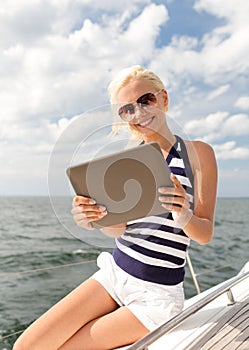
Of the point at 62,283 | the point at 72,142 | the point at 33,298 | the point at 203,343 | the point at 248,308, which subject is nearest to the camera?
the point at 72,142

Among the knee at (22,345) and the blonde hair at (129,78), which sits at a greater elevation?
the blonde hair at (129,78)

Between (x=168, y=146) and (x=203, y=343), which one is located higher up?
(x=168, y=146)

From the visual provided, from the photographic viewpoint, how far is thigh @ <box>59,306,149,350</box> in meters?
1.09

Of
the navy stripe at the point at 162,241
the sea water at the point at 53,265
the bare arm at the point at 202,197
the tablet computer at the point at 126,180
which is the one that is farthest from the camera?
the sea water at the point at 53,265

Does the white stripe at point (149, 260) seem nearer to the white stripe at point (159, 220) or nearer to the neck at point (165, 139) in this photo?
the white stripe at point (159, 220)

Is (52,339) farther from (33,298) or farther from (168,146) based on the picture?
(33,298)

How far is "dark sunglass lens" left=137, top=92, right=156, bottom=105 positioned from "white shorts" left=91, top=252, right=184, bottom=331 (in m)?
0.49

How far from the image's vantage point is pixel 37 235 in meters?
12.2

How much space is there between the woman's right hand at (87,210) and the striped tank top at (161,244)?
177 millimetres

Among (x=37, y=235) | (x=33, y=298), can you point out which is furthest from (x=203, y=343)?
(x=37, y=235)

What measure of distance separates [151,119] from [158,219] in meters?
0.29

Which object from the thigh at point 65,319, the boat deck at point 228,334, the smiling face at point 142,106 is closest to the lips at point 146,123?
the smiling face at point 142,106

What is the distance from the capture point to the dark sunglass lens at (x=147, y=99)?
1.12 meters

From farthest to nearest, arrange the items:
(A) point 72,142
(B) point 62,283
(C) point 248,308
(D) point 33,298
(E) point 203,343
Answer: (B) point 62,283, (D) point 33,298, (C) point 248,308, (E) point 203,343, (A) point 72,142
